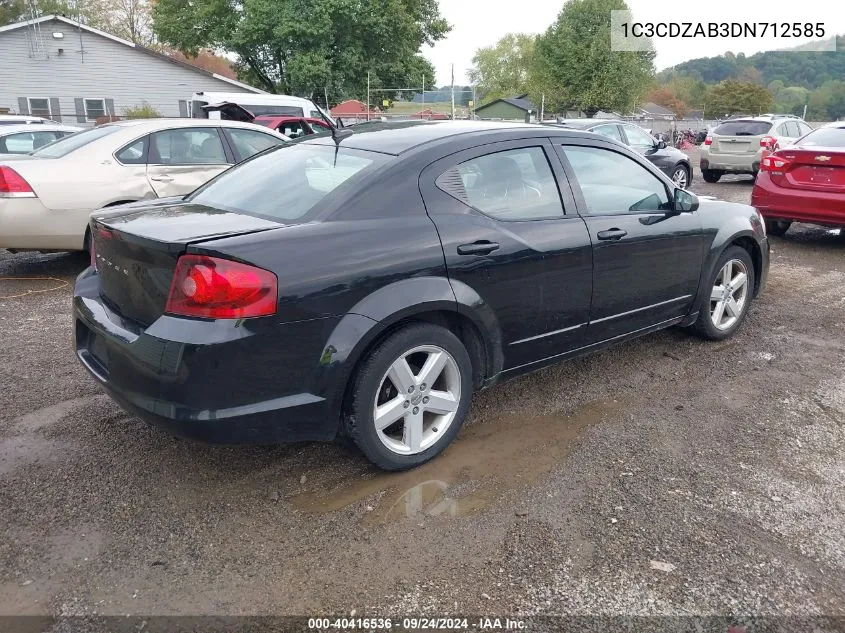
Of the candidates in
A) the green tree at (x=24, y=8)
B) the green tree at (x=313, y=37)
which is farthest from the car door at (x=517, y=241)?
the green tree at (x=24, y=8)

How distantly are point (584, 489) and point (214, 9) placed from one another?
37.2 meters

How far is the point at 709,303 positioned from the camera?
4.67m

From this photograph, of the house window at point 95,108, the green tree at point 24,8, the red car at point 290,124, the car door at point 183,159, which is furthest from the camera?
the green tree at point 24,8

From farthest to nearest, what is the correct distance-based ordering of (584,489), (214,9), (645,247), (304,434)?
(214,9)
(645,247)
(584,489)
(304,434)

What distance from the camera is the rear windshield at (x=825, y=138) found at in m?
7.87

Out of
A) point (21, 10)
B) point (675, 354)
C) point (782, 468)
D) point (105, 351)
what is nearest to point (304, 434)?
point (105, 351)

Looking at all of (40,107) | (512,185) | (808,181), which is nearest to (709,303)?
(512,185)

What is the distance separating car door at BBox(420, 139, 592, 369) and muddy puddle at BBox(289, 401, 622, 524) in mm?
381

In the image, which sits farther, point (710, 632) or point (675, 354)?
point (675, 354)

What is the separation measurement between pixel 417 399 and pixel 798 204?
665 centimetres

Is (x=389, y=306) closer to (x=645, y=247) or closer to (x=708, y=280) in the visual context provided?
(x=645, y=247)

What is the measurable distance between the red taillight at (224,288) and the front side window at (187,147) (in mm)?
4568

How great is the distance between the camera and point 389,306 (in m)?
2.87

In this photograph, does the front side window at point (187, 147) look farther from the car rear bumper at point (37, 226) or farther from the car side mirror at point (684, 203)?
the car side mirror at point (684, 203)
